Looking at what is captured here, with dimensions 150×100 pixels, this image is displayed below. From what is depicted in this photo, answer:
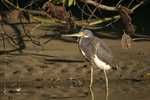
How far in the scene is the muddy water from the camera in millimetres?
4983

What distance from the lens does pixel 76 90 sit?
5.45 metres

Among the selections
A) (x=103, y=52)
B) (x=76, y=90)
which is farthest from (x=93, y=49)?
(x=76, y=90)

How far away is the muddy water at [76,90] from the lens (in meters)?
4.98

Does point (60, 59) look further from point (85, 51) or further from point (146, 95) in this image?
point (146, 95)

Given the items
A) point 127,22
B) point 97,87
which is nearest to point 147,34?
point 97,87

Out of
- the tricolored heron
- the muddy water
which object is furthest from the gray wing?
the muddy water

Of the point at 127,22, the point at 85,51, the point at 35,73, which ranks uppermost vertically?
the point at 127,22

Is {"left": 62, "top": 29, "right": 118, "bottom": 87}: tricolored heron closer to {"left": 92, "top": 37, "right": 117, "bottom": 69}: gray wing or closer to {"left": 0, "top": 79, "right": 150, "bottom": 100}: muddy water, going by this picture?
{"left": 92, "top": 37, "right": 117, "bottom": 69}: gray wing

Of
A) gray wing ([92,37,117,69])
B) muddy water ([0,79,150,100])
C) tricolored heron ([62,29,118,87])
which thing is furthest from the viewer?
gray wing ([92,37,117,69])

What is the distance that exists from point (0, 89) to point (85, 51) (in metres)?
1.70

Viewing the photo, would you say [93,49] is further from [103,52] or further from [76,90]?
[76,90]

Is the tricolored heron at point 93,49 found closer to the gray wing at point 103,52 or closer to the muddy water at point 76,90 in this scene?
the gray wing at point 103,52

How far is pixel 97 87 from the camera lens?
570 cm

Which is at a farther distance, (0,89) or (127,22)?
(0,89)
